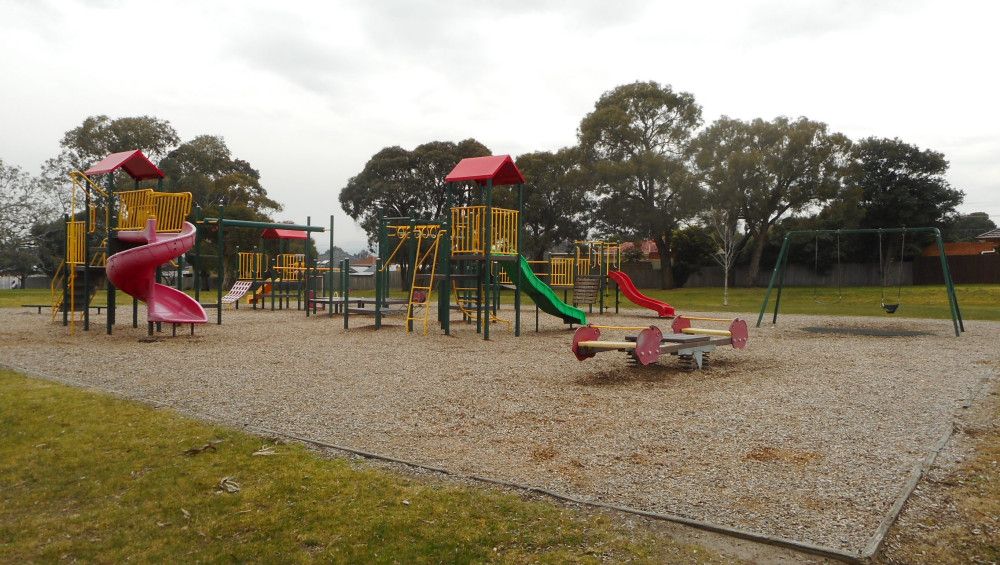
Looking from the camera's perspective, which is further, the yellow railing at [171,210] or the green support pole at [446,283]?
the green support pole at [446,283]

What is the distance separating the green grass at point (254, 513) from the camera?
12.6 ft

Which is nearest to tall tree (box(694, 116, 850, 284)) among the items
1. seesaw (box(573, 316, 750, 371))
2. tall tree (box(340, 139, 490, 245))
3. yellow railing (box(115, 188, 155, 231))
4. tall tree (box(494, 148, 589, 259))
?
tall tree (box(494, 148, 589, 259))

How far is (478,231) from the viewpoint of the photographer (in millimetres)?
15156

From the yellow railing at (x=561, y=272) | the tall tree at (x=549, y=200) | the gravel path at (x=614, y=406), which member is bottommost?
the gravel path at (x=614, y=406)

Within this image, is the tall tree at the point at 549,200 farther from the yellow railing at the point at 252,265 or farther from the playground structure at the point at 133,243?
the playground structure at the point at 133,243

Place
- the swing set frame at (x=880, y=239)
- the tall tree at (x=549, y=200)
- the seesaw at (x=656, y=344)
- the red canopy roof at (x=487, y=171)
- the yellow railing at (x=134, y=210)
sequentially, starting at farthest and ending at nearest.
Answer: the tall tree at (x=549, y=200)
the swing set frame at (x=880, y=239)
the red canopy roof at (x=487, y=171)
the yellow railing at (x=134, y=210)
the seesaw at (x=656, y=344)

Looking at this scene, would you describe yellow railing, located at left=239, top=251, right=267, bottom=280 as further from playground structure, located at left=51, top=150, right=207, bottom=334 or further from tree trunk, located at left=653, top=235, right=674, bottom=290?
tree trunk, located at left=653, top=235, right=674, bottom=290

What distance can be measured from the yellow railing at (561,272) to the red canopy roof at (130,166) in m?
12.2

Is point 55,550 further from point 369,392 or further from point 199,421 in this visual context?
point 369,392

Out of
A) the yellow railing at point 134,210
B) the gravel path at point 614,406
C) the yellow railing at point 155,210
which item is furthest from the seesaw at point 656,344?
the yellow railing at point 134,210

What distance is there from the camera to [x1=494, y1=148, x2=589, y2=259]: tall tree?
46781 millimetres

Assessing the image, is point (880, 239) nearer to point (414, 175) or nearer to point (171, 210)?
point (171, 210)

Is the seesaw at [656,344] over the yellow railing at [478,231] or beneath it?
beneath

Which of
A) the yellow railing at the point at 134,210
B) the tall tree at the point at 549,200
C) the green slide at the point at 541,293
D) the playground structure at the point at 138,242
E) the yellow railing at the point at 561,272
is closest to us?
the playground structure at the point at 138,242
